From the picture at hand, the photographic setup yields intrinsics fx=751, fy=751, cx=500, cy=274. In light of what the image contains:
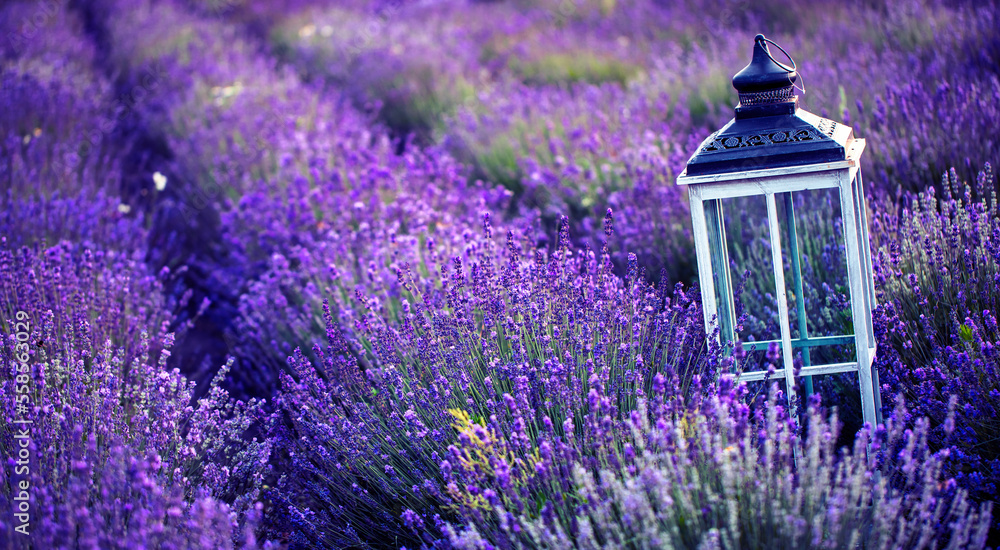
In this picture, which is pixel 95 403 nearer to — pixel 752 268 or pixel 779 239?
pixel 779 239

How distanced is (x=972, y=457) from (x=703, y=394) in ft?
1.90

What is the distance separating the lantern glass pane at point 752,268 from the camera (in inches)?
93.4

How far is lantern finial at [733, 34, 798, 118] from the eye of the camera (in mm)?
1759

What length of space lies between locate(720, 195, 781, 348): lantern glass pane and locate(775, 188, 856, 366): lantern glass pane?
70mm

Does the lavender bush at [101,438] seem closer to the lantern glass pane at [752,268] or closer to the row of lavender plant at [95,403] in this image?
the row of lavender plant at [95,403]

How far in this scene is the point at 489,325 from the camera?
2025 millimetres

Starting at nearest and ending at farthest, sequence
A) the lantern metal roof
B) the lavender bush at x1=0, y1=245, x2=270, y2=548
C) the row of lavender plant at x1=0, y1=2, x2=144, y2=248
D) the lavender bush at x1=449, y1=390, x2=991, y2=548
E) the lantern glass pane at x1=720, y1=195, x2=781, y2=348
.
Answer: the lavender bush at x1=449, y1=390, x2=991, y2=548 → the lavender bush at x1=0, y1=245, x2=270, y2=548 → the lantern metal roof → the lantern glass pane at x1=720, y1=195, x2=781, y2=348 → the row of lavender plant at x1=0, y1=2, x2=144, y2=248

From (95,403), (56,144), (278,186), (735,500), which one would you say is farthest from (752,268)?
(56,144)

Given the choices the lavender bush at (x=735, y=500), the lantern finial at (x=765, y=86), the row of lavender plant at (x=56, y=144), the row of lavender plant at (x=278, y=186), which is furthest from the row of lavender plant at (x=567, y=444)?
the row of lavender plant at (x=56, y=144)

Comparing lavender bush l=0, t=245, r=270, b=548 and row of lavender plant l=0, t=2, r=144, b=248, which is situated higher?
row of lavender plant l=0, t=2, r=144, b=248

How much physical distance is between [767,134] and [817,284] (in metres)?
0.95

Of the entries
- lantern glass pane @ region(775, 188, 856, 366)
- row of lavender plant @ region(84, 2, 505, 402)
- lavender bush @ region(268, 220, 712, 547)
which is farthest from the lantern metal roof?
row of lavender plant @ region(84, 2, 505, 402)

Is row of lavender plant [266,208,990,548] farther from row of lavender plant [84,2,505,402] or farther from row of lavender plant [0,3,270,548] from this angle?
row of lavender plant [84,2,505,402]

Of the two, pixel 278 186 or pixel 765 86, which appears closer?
pixel 765 86
